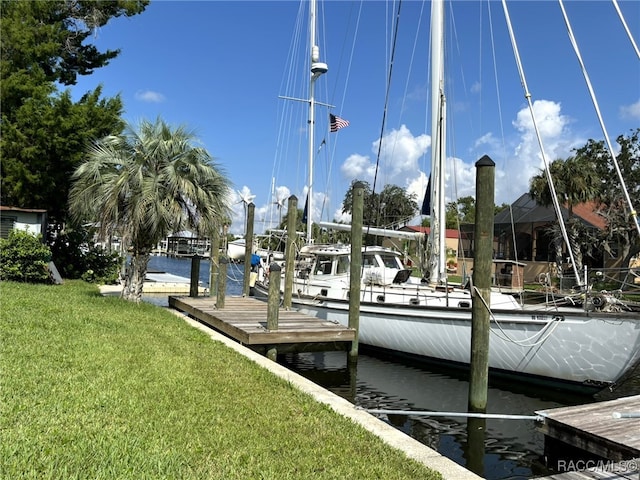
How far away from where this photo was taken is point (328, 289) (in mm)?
15422

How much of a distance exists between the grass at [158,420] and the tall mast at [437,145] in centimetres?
766

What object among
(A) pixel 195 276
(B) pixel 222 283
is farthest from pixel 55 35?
(B) pixel 222 283

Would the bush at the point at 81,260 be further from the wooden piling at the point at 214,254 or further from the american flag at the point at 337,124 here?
the american flag at the point at 337,124

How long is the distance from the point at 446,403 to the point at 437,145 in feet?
24.3

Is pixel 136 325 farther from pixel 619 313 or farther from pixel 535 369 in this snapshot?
pixel 619 313

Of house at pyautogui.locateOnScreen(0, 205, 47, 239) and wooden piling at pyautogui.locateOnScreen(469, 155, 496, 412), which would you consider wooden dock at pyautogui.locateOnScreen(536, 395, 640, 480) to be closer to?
wooden piling at pyautogui.locateOnScreen(469, 155, 496, 412)

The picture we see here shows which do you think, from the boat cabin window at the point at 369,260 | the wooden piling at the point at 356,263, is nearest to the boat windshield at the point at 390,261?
the boat cabin window at the point at 369,260

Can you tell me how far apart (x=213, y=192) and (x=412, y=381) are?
6955mm

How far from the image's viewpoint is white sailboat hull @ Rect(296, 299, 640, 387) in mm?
9516

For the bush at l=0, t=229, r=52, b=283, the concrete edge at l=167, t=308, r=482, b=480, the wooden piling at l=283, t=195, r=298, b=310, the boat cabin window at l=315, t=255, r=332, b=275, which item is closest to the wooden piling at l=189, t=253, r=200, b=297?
the wooden piling at l=283, t=195, r=298, b=310

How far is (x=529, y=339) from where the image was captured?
1047 centimetres

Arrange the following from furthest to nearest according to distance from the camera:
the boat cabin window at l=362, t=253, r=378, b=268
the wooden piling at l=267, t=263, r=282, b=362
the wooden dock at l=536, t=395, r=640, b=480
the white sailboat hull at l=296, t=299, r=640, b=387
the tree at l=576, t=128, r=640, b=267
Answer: the tree at l=576, t=128, r=640, b=267 → the boat cabin window at l=362, t=253, r=378, b=268 → the wooden piling at l=267, t=263, r=282, b=362 → the white sailboat hull at l=296, t=299, r=640, b=387 → the wooden dock at l=536, t=395, r=640, b=480

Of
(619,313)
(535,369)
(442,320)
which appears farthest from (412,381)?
(619,313)

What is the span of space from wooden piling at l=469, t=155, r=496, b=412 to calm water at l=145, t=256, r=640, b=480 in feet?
2.11
